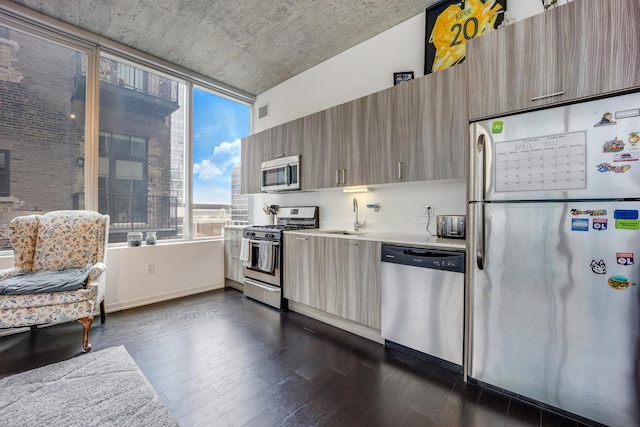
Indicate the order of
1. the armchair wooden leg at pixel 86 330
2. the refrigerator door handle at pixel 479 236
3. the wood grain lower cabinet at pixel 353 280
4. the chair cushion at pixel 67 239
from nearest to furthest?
the refrigerator door handle at pixel 479 236 < the armchair wooden leg at pixel 86 330 < the wood grain lower cabinet at pixel 353 280 < the chair cushion at pixel 67 239

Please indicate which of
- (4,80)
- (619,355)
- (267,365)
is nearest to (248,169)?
(4,80)

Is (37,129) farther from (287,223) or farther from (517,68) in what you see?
(517,68)

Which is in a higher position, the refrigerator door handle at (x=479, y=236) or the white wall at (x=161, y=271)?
the refrigerator door handle at (x=479, y=236)

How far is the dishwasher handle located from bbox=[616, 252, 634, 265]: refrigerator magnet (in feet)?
2.40

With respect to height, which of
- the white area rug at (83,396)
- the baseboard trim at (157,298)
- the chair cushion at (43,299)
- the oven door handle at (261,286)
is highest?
the chair cushion at (43,299)

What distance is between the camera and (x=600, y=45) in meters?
1.42

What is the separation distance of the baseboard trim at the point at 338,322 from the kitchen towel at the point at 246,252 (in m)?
0.82

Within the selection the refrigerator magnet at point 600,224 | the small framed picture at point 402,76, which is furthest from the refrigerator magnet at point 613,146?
the small framed picture at point 402,76

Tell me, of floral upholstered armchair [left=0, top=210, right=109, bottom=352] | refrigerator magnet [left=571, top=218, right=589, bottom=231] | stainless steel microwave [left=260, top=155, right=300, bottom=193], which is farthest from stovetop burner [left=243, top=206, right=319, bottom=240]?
refrigerator magnet [left=571, top=218, right=589, bottom=231]

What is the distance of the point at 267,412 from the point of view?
5.16 ft

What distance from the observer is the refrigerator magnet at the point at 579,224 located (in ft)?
4.78

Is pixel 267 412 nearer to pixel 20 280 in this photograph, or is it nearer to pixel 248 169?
pixel 20 280

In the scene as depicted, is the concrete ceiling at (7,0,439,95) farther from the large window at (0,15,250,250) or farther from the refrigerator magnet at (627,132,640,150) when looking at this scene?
the refrigerator magnet at (627,132,640,150)

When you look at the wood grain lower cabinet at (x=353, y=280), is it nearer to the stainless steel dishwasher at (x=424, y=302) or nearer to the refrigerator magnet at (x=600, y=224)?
the stainless steel dishwasher at (x=424, y=302)
